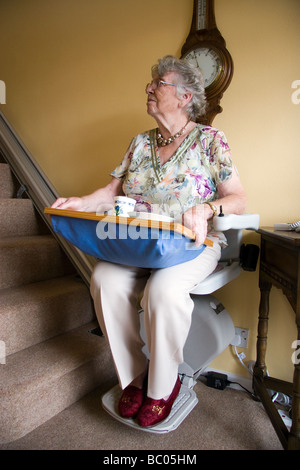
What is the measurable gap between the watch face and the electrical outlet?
114 cm

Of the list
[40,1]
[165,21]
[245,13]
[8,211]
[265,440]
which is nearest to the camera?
[265,440]

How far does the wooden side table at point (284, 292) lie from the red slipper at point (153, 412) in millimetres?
374

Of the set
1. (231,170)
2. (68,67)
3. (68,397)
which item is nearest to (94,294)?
(68,397)

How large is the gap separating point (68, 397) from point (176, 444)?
0.46 m

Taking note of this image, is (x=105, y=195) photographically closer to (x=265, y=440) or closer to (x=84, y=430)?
(x=84, y=430)

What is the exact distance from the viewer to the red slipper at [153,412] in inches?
41.0

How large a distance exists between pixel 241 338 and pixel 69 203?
3.24ft

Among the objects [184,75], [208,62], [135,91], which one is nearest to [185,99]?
[184,75]

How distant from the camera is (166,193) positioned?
126 centimetres

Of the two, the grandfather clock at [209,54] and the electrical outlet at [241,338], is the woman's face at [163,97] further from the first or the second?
the electrical outlet at [241,338]

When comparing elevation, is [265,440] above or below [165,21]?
below

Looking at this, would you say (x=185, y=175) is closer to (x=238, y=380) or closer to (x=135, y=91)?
(x=135, y=91)

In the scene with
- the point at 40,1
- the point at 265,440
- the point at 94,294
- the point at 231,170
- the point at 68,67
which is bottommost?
the point at 265,440
